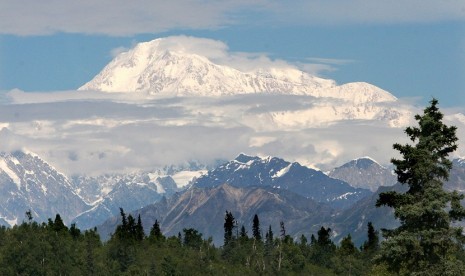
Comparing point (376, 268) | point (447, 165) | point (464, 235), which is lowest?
point (376, 268)

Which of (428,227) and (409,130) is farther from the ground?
(409,130)

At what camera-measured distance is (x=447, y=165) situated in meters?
55.2

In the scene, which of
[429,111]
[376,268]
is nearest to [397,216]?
[429,111]

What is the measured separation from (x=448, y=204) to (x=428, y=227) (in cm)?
154

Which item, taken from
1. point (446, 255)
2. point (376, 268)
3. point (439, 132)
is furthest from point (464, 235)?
point (376, 268)

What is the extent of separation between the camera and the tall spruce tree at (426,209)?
53.9 meters

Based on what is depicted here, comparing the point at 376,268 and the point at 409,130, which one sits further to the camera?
the point at 376,268

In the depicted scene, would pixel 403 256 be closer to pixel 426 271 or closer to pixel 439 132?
pixel 426 271

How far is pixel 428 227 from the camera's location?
55312mm

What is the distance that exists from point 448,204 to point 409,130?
4.19 metres

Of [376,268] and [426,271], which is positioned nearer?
[426,271]

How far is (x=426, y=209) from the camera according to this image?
53594 mm

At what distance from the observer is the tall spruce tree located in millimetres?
53906

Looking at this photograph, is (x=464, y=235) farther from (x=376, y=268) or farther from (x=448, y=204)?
(x=376, y=268)
